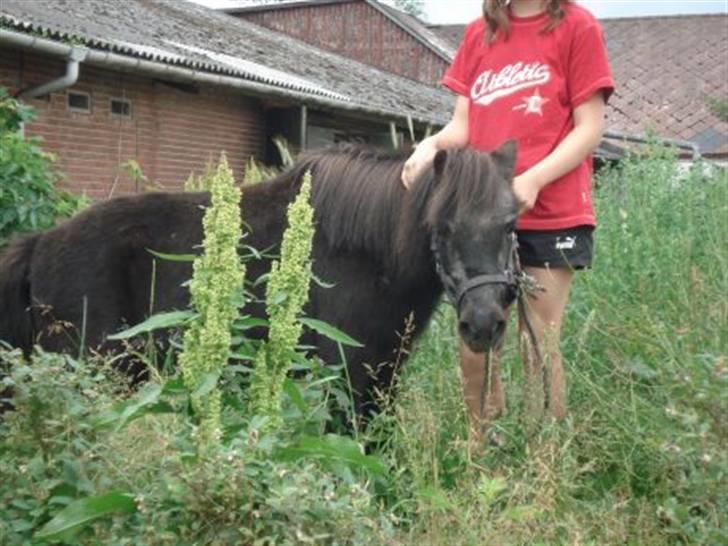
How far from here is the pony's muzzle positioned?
3.55 m

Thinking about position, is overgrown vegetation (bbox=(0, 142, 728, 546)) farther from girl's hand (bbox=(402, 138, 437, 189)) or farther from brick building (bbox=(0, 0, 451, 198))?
brick building (bbox=(0, 0, 451, 198))

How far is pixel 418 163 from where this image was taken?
13.6 ft

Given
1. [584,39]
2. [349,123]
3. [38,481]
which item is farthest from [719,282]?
[349,123]

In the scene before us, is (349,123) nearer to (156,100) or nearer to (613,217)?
(156,100)

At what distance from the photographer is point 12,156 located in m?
6.71

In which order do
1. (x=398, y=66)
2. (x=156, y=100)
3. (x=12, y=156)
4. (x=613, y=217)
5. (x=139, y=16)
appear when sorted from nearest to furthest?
(x=613, y=217), (x=12, y=156), (x=156, y=100), (x=139, y=16), (x=398, y=66)

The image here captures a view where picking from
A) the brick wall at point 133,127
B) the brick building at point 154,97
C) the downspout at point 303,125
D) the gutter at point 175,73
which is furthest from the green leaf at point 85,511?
the downspout at point 303,125

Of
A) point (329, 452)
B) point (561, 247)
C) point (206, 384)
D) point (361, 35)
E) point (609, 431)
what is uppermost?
point (361, 35)

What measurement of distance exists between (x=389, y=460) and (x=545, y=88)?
1.51 metres

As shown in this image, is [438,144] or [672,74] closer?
[438,144]

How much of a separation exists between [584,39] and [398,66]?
28596mm

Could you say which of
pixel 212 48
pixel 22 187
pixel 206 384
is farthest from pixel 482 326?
pixel 212 48

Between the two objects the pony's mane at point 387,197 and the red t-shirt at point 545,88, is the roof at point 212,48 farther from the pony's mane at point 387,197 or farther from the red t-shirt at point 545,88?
the red t-shirt at point 545,88

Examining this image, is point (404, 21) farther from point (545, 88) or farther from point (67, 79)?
point (545, 88)
